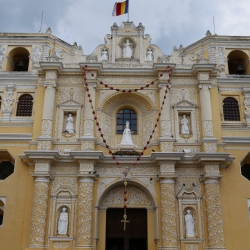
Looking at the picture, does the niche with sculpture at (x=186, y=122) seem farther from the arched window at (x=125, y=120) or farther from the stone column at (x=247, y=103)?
the stone column at (x=247, y=103)

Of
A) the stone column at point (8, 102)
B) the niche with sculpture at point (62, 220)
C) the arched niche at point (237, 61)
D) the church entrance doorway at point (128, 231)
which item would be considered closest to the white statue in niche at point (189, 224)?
the church entrance doorway at point (128, 231)

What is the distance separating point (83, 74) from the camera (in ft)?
50.1

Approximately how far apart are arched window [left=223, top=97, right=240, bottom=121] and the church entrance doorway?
5.84 meters

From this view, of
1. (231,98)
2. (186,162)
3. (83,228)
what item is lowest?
(83,228)

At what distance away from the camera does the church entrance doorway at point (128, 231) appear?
13602mm

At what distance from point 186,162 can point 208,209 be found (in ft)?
6.75

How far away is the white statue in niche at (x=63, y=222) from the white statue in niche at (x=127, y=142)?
11.6 ft

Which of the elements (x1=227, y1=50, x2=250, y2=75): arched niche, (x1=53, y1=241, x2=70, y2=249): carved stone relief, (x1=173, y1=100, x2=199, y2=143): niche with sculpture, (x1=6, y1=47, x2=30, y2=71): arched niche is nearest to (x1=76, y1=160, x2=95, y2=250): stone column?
(x1=53, y1=241, x2=70, y2=249): carved stone relief

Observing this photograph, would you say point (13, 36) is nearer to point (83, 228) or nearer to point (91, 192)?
point (91, 192)

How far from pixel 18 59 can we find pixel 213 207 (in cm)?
1247

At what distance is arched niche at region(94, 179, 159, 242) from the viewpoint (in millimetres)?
13500

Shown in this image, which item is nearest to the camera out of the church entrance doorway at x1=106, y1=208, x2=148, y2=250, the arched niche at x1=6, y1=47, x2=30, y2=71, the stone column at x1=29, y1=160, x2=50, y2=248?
the stone column at x1=29, y1=160, x2=50, y2=248

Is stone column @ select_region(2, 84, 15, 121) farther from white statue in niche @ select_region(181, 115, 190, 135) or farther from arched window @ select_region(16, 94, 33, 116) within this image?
white statue in niche @ select_region(181, 115, 190, 135)

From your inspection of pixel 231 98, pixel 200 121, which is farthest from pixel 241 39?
pixel 200 121
